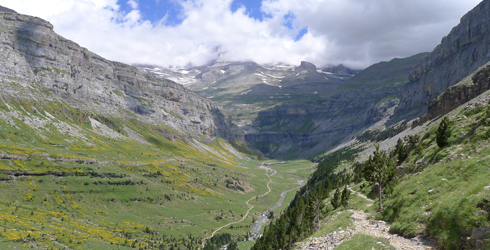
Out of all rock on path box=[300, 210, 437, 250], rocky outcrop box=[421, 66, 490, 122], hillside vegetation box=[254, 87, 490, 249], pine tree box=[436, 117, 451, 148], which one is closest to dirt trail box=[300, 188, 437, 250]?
rock on path box=[300, 210, 437, 250]

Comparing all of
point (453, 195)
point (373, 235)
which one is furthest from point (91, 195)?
point (453, 195)

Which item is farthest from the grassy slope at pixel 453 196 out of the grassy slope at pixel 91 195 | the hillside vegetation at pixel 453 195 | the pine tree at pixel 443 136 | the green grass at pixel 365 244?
the grassy slope at pixel 91 195

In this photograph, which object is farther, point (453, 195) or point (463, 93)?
point (463, 93)

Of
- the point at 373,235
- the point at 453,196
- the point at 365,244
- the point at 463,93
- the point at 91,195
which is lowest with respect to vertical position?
the point at 91,195

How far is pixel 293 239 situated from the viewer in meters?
63.4

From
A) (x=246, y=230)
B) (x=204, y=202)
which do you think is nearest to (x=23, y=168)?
(x=204, y=202)

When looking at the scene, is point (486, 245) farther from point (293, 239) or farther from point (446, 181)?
point (293, 239)

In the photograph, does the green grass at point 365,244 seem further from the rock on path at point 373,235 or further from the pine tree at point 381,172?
the pine tree at point 381,172

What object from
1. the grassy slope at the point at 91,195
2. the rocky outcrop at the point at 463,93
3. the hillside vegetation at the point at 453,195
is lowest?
the grassy slope at the point at 91,195

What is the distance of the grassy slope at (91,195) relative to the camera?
281 ft

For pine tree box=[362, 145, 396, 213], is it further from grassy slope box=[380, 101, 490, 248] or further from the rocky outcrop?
the rocky outcrop

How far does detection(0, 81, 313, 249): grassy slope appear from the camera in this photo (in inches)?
3366

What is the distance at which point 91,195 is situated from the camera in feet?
406

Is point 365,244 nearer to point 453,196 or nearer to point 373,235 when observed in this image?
point 373,235
